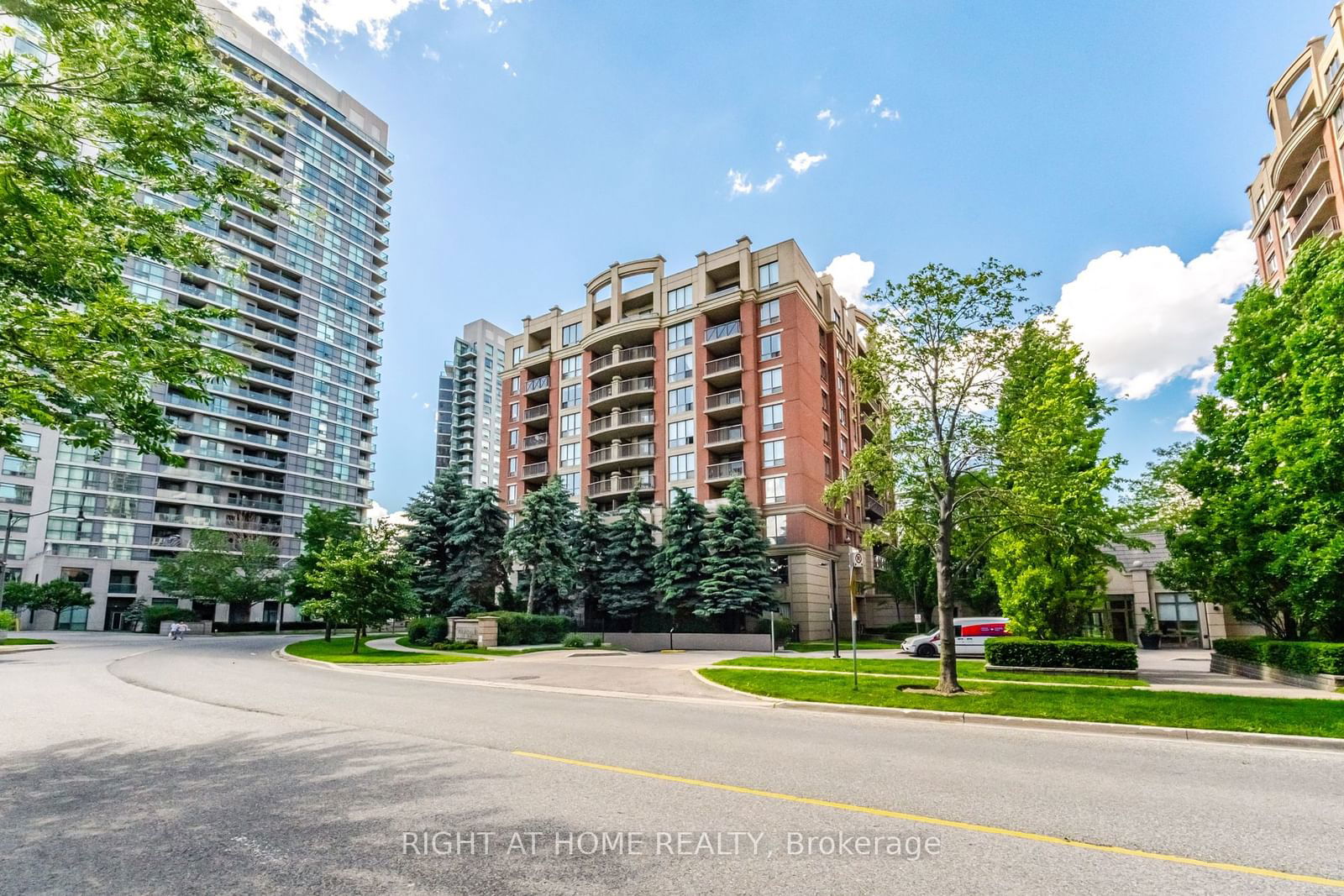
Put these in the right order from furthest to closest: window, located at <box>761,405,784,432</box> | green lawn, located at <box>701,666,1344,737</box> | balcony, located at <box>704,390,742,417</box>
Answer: balcony, located at <box>704,390,742,417</box>, window, located at <box>761,405,784,432</box>, green lawn, located at <box>701,666,1344,737</box>

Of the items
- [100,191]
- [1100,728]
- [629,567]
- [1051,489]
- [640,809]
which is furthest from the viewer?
[629,567]

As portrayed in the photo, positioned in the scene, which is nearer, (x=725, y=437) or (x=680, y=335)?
(x=725, y=437)

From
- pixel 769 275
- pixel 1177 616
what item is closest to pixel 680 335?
pixel 769 275

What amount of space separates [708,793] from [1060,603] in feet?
65.6

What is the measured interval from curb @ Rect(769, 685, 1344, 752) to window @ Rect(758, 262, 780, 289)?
36294 mm

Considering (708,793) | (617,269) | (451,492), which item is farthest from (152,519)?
(708,793)

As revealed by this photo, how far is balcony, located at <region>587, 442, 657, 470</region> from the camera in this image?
4766 centimetres

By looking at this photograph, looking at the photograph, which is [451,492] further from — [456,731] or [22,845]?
[22,845]

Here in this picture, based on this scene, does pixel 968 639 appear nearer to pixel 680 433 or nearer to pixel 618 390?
pixel 680 433

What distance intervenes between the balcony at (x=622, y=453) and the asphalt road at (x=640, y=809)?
36.6 metres

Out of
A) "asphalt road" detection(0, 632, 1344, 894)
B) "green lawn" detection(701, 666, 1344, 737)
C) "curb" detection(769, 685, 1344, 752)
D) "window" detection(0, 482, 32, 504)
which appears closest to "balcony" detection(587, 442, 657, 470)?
"green lawn" detection(701, 666, 1344, 737)

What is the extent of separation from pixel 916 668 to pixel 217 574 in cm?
5785

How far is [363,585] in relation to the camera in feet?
96.9

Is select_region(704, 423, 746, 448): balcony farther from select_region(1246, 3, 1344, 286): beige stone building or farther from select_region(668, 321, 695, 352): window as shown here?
select_region(1246, 3, 1344, 286): beige stone building
